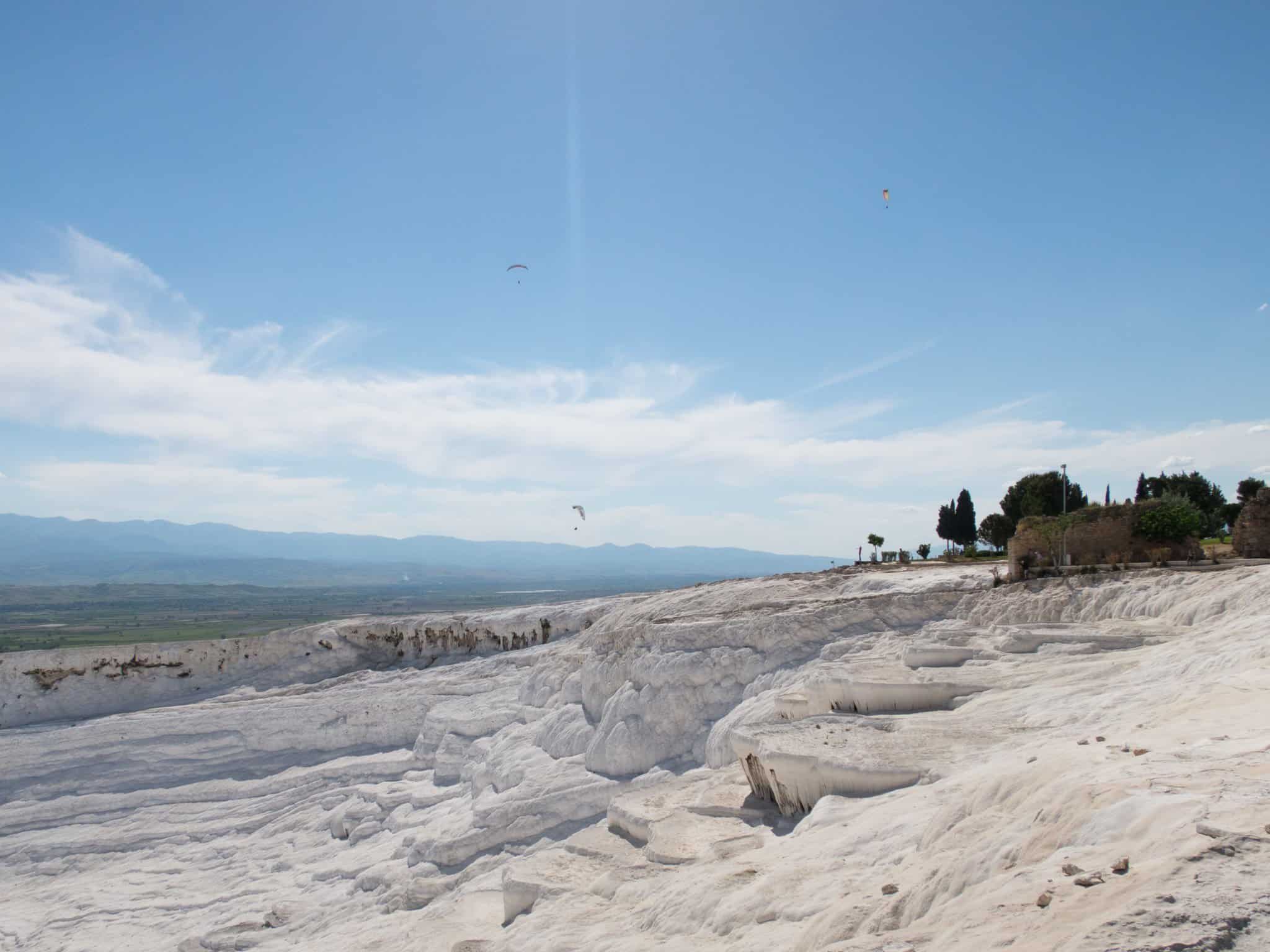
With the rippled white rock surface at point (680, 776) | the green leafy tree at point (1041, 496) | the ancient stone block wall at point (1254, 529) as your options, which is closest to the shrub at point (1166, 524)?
the ancient stone block wall at point (1254, 529)

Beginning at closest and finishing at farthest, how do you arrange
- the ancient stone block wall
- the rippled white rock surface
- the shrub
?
the rippled white rock surface < the ancient stone block wall < the shrub

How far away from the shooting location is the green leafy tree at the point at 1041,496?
117ft

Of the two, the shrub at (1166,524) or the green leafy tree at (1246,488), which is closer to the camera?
the shrub at (1166,524)

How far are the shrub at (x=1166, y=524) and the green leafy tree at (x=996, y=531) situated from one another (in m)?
17.8

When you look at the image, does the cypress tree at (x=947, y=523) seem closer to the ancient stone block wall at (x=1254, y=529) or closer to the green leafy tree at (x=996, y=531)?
the green leafy tree at (x=996, y=531)

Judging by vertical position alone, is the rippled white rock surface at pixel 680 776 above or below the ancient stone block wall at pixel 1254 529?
below

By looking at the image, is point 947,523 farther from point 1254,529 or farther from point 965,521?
point 1254,529

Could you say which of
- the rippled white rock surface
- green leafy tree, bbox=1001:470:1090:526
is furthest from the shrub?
green leafy tree, bbox=1001:470:1090:526

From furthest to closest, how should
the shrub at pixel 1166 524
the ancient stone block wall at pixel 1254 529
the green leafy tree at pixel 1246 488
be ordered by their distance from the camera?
the green leafy tree at pixel 1246 488
the shrub at pixel 1166 524
the ancient stone block wall at pixel 1254 529

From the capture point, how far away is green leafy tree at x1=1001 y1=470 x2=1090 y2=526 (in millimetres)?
35719

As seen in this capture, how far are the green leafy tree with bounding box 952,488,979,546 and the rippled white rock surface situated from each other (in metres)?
19.1

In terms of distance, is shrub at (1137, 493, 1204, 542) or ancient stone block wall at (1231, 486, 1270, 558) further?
shrub at (1137, 493, 1204, 542)

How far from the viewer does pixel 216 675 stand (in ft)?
85.7

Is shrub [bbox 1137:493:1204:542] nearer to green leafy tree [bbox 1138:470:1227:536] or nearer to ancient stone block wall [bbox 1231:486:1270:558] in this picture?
ancient stone block wall [bbox 1231:486:1270:558]
